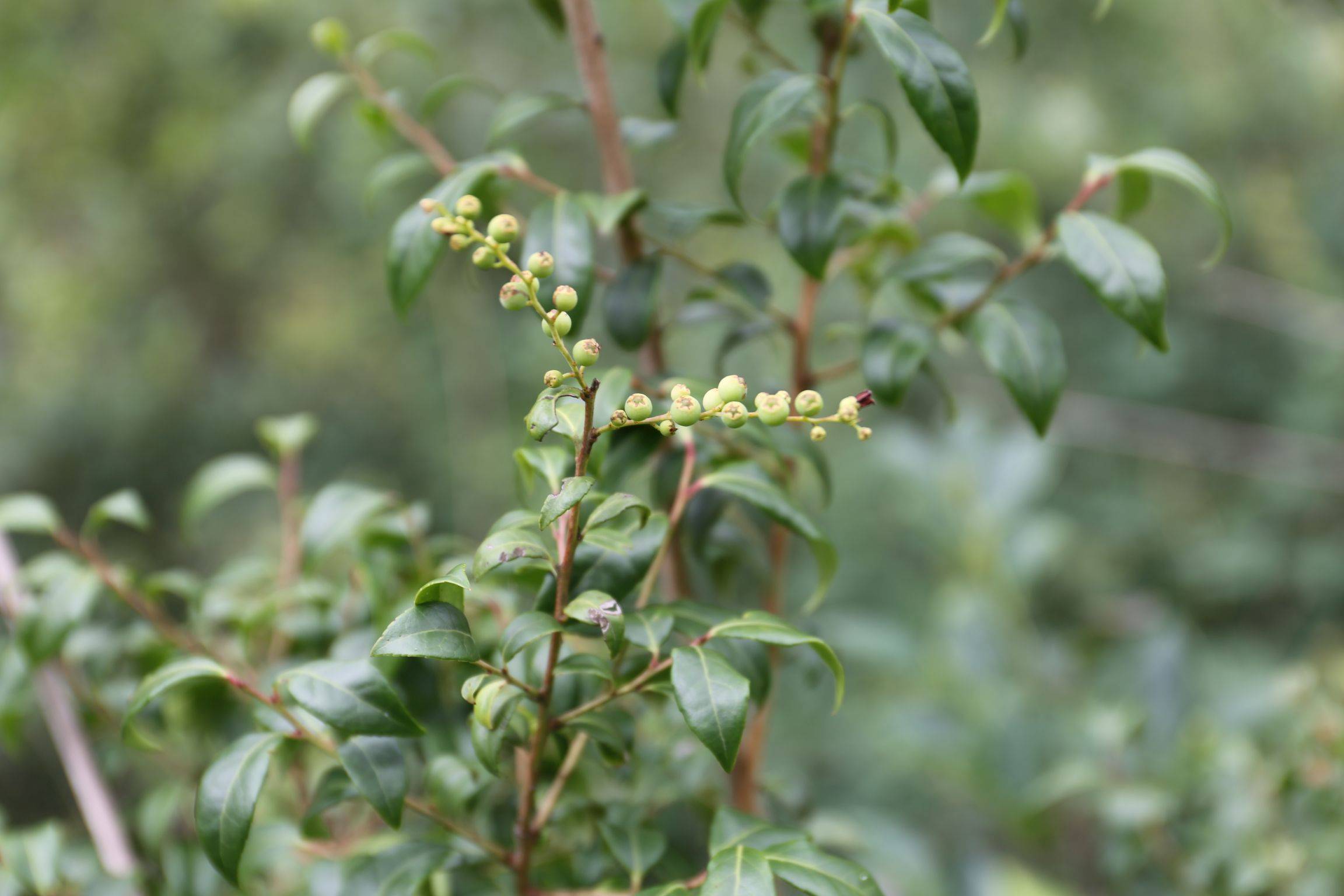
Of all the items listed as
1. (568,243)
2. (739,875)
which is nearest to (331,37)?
(568,243)

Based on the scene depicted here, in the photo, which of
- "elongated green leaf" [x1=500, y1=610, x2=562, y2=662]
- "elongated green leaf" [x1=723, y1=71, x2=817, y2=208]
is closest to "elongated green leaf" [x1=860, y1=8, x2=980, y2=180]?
"elongated green leaf" [x1=723, y1=71, x2=817, y2=208]

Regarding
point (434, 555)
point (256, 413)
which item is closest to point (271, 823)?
point (434, 555)

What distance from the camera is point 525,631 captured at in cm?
46

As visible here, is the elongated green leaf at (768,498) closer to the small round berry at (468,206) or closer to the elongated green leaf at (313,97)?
the small round berry at (468,206)

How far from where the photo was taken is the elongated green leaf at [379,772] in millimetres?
497

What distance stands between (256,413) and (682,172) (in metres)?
1.25

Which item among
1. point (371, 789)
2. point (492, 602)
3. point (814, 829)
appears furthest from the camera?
point (814, 829)

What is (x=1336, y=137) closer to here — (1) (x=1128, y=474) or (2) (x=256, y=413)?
(1) (x=1128, y=474)

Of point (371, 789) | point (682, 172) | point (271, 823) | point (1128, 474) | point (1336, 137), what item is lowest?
point (1128, 474)

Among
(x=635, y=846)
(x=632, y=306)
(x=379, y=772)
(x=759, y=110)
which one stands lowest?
(x=635, y=846)

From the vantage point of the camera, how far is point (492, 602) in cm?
67

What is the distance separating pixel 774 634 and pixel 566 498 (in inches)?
5.5

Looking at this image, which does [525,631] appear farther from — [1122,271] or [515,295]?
[1122,271]

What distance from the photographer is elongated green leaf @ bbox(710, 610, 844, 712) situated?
469mm
